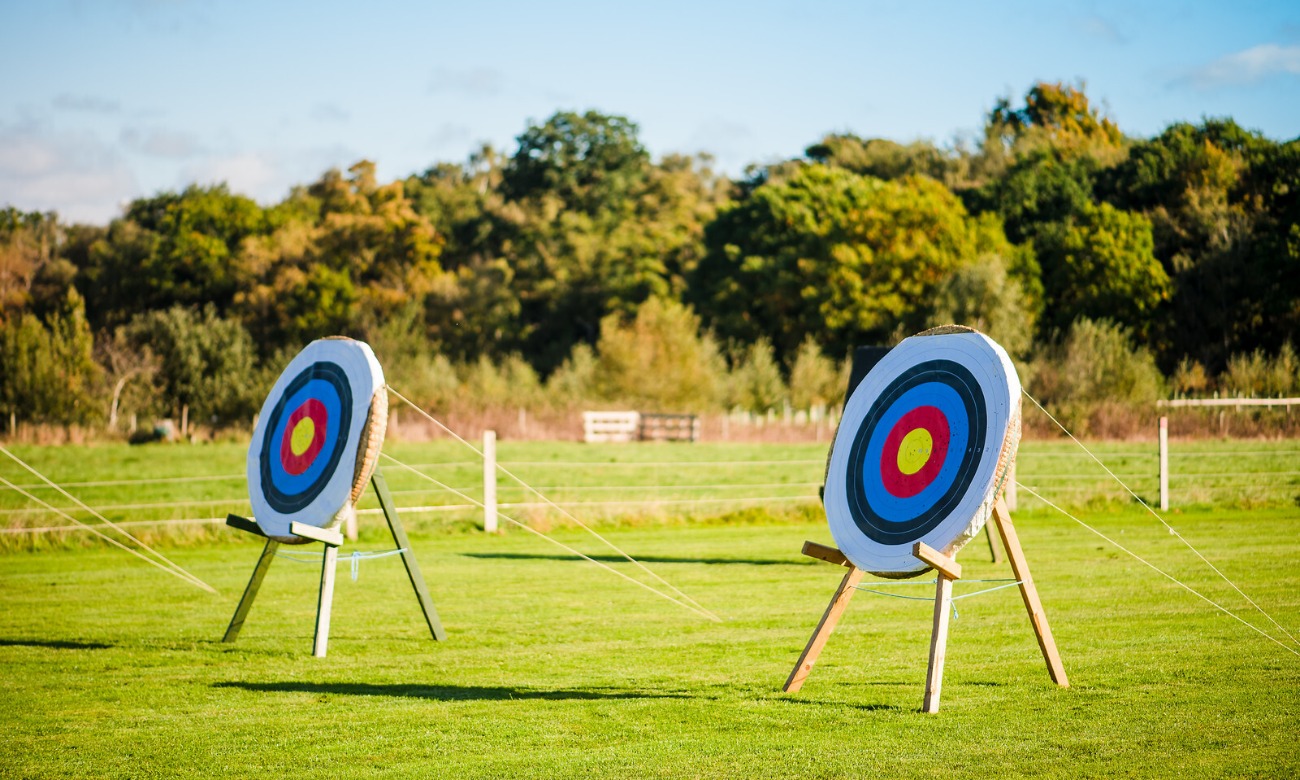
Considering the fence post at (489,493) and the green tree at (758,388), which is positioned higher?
the green tree at (758,388)

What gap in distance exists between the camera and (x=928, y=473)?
768 cm

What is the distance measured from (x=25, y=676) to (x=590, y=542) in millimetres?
9846

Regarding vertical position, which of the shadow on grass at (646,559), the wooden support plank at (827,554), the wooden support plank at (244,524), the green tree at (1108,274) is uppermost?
the green tree at (1108,274)

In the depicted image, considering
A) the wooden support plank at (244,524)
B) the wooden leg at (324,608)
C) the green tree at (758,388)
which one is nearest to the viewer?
the wooden leg at (324,608)

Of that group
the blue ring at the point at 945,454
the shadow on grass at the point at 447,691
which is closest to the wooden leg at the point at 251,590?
the shadow on grass at the point at 447,691

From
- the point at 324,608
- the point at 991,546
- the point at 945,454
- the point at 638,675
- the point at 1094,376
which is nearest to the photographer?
the point at 945,454

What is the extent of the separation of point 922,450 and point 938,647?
131cm

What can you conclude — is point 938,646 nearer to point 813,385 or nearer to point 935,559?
point 935,559

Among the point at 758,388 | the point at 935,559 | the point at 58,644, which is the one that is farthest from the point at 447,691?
the point at 758,388

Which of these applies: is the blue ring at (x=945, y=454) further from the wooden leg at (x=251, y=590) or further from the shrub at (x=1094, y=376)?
the shrub at (x=1094, y=376)

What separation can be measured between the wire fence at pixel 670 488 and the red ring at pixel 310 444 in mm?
6597

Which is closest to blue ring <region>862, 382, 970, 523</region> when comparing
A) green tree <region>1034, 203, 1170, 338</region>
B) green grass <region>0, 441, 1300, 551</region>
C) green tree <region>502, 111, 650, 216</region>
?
green grass <region>0, 441, 1300, 551</region>

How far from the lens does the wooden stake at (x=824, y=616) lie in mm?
7613

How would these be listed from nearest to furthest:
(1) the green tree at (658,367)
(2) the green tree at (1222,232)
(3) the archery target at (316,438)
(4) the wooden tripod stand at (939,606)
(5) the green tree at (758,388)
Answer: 1. (4) the wooden tripod stand at (939,606)
2. (3) the archery target at (316,438)
3. (2) the green tree at (1222,232)
4. (1) the green tree at (658,367)
5. (5) the green tree at (758,388)
